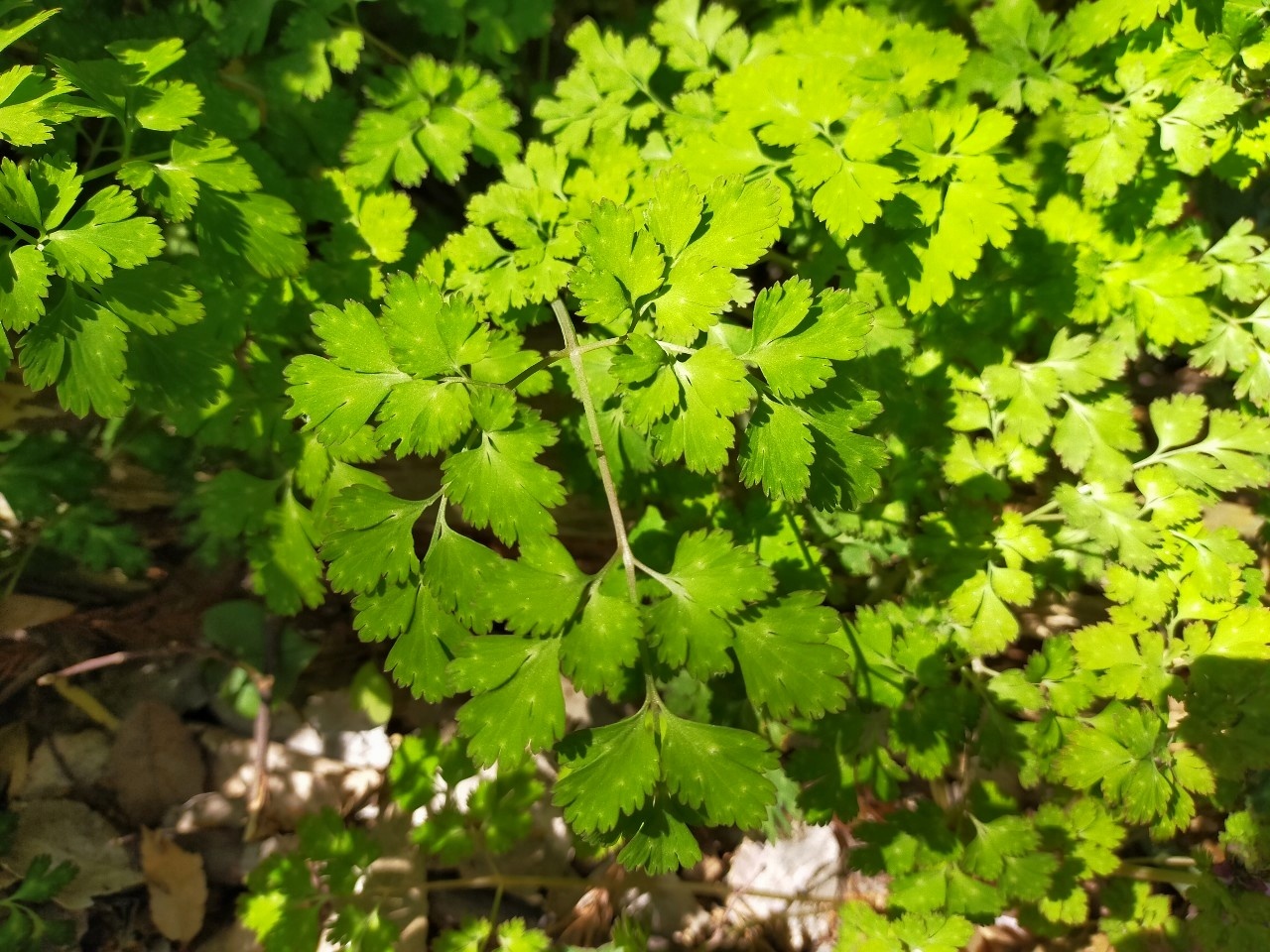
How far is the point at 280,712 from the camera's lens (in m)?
2.43

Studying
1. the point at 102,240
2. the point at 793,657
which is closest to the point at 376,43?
the point at 102,240

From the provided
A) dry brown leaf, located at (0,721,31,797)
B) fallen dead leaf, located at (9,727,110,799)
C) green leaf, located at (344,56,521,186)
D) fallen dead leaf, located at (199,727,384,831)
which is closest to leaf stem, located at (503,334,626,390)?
green leaf, located at (344,56,521,186)

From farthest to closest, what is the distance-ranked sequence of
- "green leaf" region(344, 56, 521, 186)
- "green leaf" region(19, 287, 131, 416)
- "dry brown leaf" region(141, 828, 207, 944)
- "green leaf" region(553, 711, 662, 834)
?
"dry brown leaf" region(141, 828, 207, 944) → "green leaf" region(344, 56, 521, 186) → "green leaf" region(19, 287, 131, 416) → "green leaf" region(553, 711, 662, 834)

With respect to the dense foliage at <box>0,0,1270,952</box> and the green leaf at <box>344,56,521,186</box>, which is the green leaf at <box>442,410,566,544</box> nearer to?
the dense foliage at <box>0,0,1270,952</box>

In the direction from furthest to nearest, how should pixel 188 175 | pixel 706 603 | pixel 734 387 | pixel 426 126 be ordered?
1. pixel 426 126
2. pixel 188 175
3. pixel 706 603
4. pixel 734 387

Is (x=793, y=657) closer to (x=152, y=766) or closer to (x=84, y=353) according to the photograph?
(x=84, y=353)

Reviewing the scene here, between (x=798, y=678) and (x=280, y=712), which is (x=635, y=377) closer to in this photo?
(x=798, y=678)

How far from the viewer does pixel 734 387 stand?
134 cm

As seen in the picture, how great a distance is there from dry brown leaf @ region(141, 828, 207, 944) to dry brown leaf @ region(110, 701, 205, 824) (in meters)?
0.09

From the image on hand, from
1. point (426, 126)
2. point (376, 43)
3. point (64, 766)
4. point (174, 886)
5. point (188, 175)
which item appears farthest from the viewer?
point (64, 766)

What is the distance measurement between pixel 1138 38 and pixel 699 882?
2448mm

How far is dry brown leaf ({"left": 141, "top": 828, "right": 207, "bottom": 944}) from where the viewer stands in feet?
7.16

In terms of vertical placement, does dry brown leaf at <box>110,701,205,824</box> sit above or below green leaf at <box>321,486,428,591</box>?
below

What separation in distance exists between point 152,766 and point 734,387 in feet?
7.07
